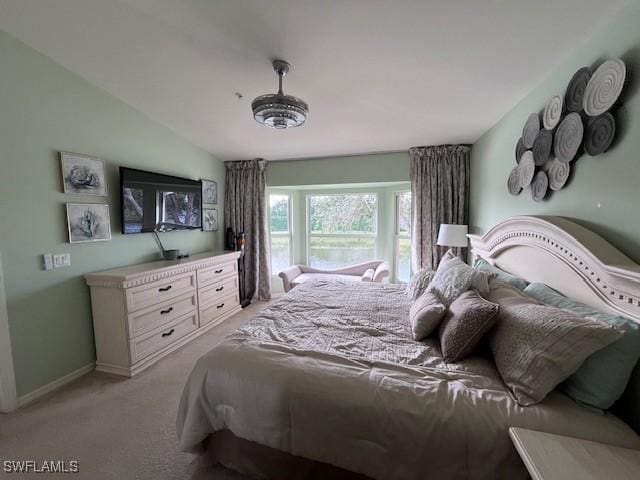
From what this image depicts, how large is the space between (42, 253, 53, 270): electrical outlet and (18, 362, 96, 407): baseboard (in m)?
0.96

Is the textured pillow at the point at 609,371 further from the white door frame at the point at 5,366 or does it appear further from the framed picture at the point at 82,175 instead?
the framed picture at the point at 82,175

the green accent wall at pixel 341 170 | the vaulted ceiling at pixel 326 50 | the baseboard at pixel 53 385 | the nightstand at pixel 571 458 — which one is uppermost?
the vaulted ceiling at pixel 326 50

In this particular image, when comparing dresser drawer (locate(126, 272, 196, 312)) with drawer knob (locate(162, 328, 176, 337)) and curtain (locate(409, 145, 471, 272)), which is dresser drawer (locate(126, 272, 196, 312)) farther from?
curtain (locate(409, 145, 471, 272))

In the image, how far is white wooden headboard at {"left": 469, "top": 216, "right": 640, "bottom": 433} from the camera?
41.5 inches

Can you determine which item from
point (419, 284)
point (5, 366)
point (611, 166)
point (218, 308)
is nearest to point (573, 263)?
point (611, 166)

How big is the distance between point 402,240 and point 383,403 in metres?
3.56

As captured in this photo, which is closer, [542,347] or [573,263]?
[542,347]

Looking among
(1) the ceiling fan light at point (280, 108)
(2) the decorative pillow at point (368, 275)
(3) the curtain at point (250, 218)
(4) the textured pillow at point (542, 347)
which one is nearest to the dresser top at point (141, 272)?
(3) the curtain at point (250, 218)

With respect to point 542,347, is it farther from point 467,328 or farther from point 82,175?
point 82,175

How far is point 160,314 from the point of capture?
2643mm

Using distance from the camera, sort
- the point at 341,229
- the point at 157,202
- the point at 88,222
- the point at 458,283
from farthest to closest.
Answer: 1. the point at 341,229
2. the point at 157,202
3. the point at 88,222
4. the point at 458,283

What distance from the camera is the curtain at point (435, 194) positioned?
3.40 metres

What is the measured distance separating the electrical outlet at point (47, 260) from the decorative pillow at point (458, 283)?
10.1 ft

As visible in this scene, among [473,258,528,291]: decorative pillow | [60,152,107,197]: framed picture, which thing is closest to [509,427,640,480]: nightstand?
[473,258,528,291]: decorative pillow
